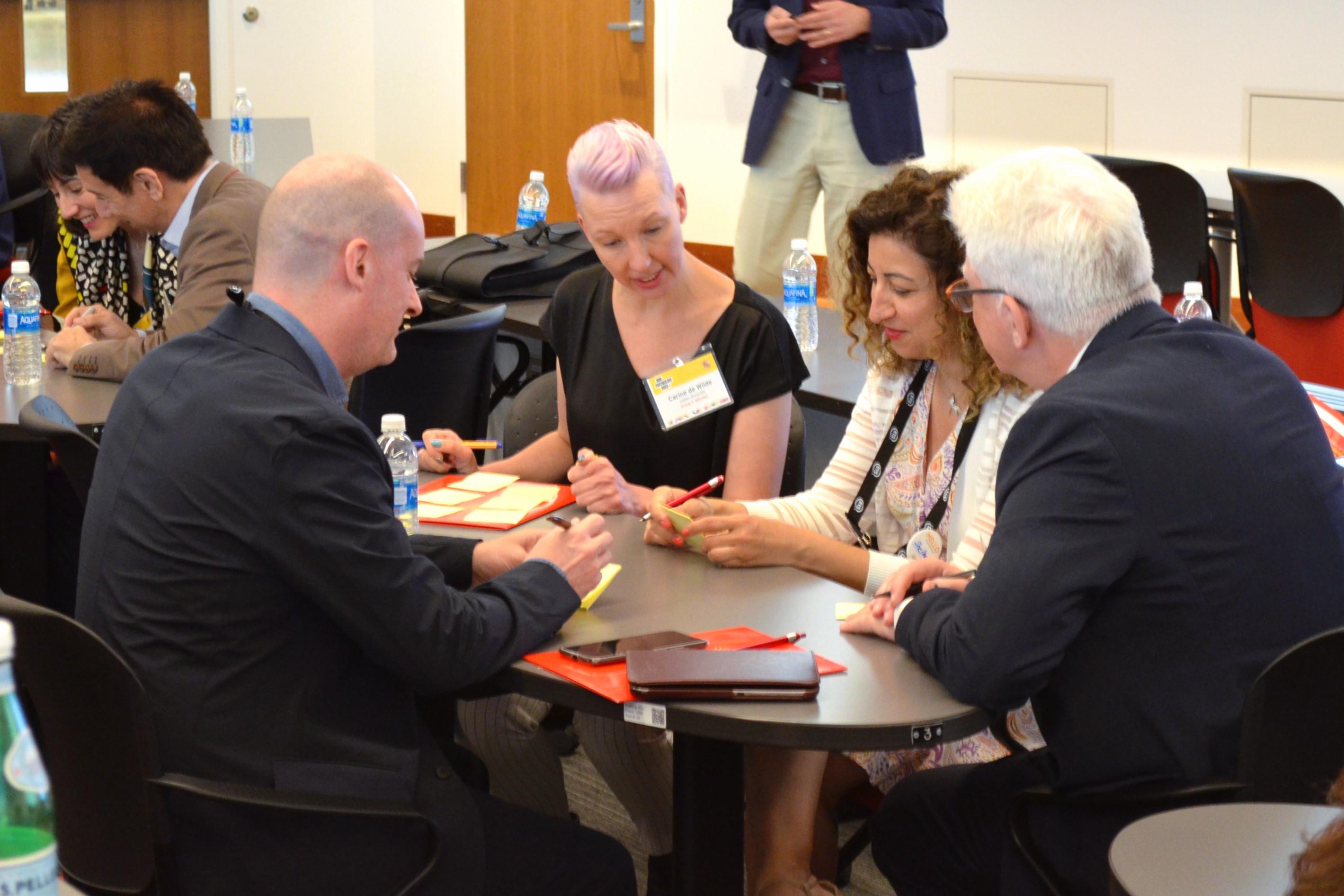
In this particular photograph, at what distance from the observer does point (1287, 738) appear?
5.27 feet

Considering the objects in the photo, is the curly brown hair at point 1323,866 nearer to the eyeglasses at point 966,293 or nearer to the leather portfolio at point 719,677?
the leather portfolio at point 719,677

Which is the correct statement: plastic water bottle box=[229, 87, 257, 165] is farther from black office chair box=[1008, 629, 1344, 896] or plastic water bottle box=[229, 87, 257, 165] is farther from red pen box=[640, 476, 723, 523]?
black office chair box=[1008, 629, 1344, 896]

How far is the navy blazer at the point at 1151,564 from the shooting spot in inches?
63.2

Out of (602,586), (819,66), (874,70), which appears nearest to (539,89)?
(819,66)

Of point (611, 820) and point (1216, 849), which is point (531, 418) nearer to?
point (611, 820)

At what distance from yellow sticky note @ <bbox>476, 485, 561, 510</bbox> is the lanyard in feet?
1.73

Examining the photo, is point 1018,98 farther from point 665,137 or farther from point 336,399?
point 336,399

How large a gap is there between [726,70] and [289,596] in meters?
6.31

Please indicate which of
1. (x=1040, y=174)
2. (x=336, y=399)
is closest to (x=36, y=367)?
(x=336, y=399)

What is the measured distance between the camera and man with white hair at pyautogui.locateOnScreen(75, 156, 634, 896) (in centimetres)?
160

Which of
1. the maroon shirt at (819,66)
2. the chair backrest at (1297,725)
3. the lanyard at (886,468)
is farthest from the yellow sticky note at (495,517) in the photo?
the maroon shirt at (819,66)

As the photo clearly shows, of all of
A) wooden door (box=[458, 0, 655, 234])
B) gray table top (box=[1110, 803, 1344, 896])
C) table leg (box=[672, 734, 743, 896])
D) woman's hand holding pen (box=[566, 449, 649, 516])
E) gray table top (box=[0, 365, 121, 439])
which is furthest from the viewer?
wooden door (box=[458, 0, 655, 234])

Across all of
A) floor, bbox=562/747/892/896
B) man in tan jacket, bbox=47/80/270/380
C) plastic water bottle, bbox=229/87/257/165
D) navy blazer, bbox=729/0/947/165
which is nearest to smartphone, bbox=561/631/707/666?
floor, bbox=562/747/892/896

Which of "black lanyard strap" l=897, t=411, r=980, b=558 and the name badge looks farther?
the name badge
